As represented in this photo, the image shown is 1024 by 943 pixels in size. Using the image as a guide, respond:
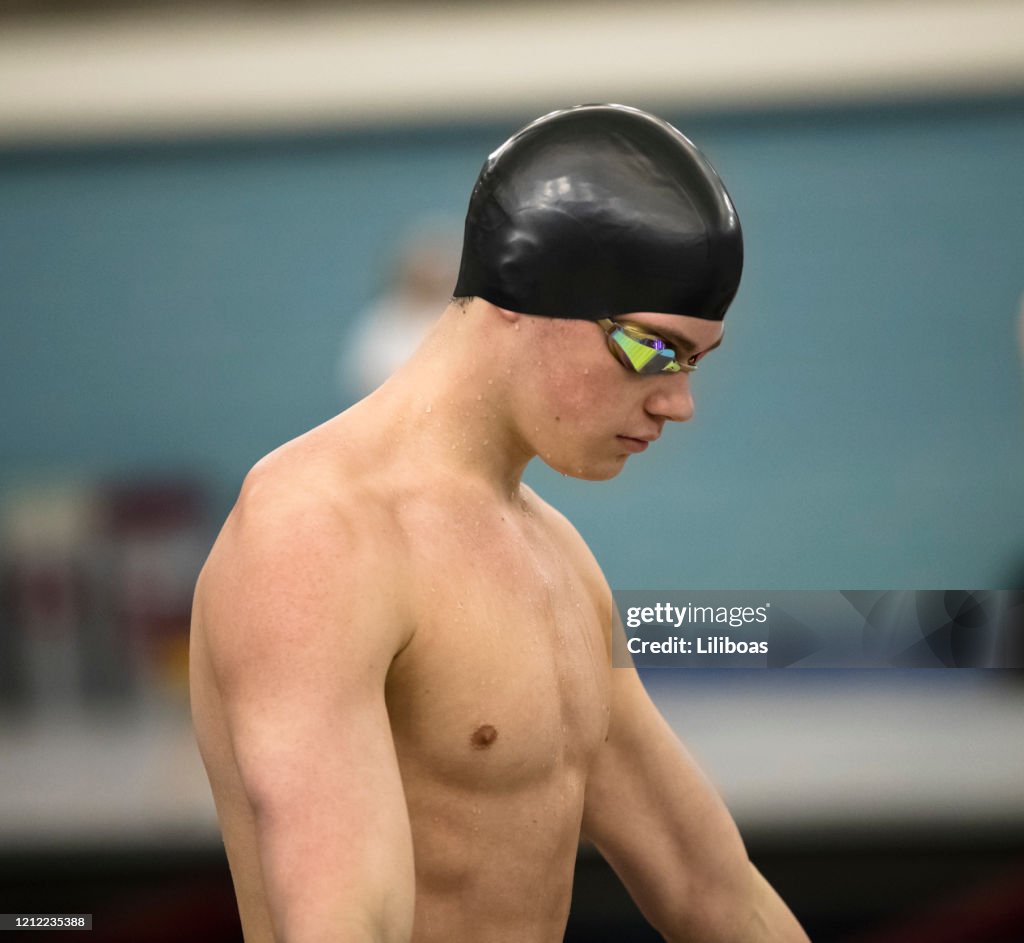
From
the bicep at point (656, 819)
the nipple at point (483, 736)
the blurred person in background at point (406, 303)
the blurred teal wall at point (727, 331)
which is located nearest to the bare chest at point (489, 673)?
the nipple at point (483, 736)

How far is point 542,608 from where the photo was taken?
3.61 feet

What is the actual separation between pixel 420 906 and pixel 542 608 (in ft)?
0.83

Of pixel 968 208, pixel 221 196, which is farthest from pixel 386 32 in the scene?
pixel 968 208

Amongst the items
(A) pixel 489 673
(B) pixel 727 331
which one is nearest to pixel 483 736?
(A) pixel 489 673

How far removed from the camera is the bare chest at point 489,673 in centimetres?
99

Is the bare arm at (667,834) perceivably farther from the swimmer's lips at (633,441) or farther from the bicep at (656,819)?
the swimmer's lips at (633,441)

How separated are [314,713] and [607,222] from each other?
41cm

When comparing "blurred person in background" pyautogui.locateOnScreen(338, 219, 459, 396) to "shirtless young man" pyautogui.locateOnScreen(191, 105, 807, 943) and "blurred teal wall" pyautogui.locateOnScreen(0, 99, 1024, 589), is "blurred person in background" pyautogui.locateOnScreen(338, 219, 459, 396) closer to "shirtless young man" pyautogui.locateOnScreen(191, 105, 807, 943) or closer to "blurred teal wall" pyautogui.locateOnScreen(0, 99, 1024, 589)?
"blurred teal wall" pyautogui.locateOnScreen(0, 99, 1024, 589)

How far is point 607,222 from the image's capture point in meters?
0.99

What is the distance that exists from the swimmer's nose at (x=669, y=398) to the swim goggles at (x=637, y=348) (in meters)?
0.02

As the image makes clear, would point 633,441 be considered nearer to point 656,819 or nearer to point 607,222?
point 607,222

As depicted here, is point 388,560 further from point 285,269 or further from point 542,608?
point 285,269

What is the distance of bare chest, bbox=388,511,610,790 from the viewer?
0.99 meters

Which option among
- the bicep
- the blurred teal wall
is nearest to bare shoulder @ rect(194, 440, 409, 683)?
the bicep
